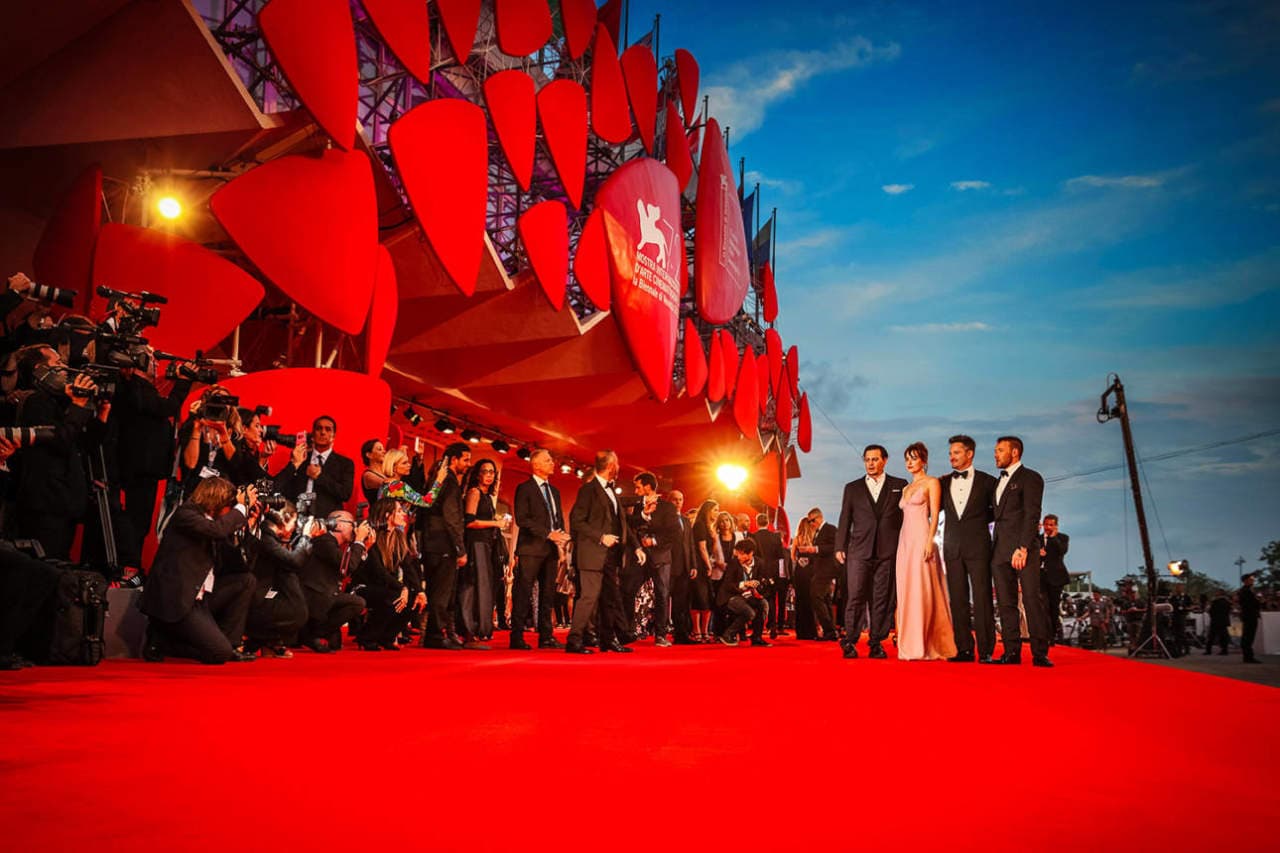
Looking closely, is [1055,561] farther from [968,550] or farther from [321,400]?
[321,400]

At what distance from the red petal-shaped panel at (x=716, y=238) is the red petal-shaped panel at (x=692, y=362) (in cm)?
141

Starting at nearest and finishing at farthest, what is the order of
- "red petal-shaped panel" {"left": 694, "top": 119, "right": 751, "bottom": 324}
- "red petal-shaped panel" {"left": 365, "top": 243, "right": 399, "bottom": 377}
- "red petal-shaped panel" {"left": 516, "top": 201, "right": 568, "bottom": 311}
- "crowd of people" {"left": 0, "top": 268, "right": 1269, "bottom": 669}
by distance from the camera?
"crowd of people" {"left": 0, "top": 268, "right": 1269, "bottom": 669}, "red petal-shaped panel" {"left": 365, "top": 243, "right": 399, "bottom": 377}, "red petal-shaped panel" {"left": 516, "top": 201, "right": 568, "bottom": 311}, "red petal-shaped panel" {"left": 694, "top": 119, "right": 751, "bottom": 324}

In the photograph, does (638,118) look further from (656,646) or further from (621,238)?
(656,646)

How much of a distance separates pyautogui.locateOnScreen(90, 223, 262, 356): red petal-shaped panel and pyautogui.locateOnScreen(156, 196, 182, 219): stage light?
41.0 inches

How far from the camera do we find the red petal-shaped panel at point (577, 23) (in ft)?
50.4

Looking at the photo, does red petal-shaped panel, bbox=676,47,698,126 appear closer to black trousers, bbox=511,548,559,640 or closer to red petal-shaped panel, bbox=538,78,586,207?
red petal-shaped panel, bbox=538,78,586,207

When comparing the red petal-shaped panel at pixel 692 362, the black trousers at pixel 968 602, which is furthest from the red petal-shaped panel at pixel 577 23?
the black trousers at pixel 968 602

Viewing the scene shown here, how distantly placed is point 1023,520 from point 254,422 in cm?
588

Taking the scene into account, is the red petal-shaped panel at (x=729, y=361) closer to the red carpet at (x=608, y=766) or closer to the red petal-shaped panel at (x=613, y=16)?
the red petal-shaped panel at (x=613, y=16)

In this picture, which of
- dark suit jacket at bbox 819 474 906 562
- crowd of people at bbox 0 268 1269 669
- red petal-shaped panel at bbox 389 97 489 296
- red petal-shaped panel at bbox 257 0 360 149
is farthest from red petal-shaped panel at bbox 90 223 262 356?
dark suit jacket at bbox 819 474 906 562

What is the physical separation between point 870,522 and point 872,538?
14 cm

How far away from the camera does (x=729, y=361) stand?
2355cm

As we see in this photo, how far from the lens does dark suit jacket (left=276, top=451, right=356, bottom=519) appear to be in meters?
7.57

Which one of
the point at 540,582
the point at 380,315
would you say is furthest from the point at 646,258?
the point at 540,582
